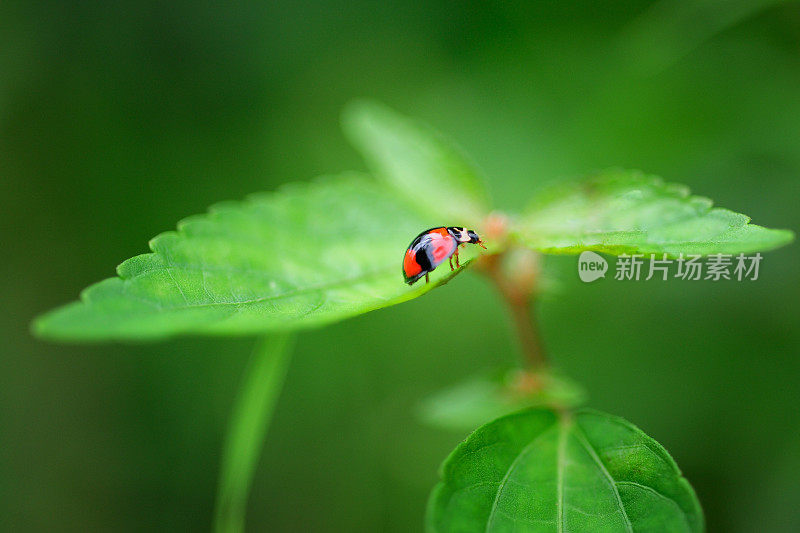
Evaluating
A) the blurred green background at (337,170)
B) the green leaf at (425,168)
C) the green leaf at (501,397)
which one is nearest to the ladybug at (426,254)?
the green leaf at (425,168)

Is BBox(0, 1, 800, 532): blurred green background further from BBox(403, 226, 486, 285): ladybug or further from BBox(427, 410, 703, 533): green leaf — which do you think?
BBox(403, 226, 486, 285): ladybug

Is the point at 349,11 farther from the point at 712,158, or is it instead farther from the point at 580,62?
the point at 712,158

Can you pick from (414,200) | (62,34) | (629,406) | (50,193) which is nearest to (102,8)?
(62,34)

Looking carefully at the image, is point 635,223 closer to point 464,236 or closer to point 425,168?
point 464,236

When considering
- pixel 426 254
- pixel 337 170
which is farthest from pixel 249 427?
pixel 337 170

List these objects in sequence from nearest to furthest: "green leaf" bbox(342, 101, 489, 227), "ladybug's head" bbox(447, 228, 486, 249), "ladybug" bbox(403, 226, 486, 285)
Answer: "ladybug" bbox(403, 226, 486, 285) < "ladybug's head" bbox(447, 228, 486, 249) < "green leaf" bbox(342, 101, 489, 227)

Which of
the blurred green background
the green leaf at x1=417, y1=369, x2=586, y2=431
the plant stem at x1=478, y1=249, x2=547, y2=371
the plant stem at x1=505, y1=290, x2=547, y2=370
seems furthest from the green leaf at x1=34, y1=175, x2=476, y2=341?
the blurred green background
